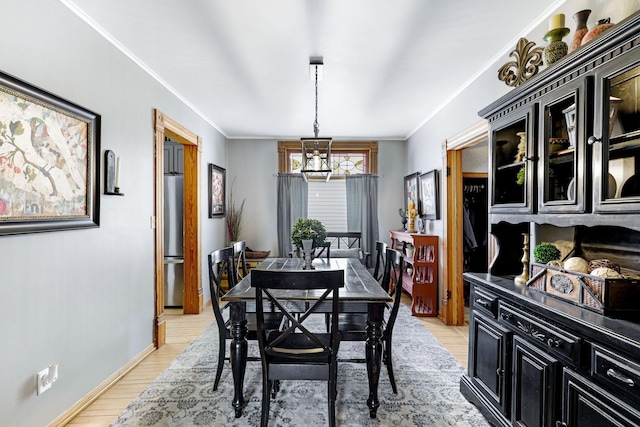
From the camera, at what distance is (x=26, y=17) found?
178 cm

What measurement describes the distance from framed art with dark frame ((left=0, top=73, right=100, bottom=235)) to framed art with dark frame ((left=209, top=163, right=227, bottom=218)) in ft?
7.85

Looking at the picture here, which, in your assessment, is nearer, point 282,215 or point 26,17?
point 26,17

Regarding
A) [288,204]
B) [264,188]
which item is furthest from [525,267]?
[264,188]

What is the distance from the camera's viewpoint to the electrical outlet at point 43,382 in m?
1.86

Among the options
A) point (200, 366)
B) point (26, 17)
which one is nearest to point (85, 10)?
point (26, 17)

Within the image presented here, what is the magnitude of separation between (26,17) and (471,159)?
4662mm

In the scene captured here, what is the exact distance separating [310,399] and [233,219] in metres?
3.77

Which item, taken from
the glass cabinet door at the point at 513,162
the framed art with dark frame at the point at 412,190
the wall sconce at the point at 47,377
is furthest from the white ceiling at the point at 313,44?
the wall sconce at the point at 47,377

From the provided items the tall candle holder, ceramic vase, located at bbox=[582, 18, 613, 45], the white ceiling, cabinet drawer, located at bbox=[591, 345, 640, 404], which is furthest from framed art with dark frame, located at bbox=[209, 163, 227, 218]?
cabinet drawer, located at bbox=[591, 345, 640, 404]

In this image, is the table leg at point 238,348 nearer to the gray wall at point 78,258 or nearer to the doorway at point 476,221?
the gray wall at point 78,258

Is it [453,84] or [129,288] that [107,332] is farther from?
[453,84]

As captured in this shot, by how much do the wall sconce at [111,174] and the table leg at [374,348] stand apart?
2119 millimetres

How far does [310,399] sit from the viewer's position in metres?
2.35

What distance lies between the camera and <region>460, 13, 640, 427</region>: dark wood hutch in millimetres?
1271
